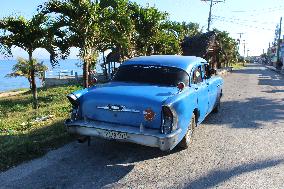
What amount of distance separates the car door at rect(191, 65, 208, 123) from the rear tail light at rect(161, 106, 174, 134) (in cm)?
155

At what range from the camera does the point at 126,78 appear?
23.7ft

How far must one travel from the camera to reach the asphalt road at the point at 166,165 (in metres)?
5.14

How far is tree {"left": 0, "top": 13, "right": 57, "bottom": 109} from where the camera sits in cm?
1395

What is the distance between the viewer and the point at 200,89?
24.5ft

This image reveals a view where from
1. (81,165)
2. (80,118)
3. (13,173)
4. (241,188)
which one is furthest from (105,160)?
(241,188)

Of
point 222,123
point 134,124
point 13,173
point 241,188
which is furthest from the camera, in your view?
point 222,123

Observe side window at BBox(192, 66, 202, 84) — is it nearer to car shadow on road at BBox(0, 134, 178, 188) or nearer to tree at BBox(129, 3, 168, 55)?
car shadow on road at BBox(0, 134, 178, 188)

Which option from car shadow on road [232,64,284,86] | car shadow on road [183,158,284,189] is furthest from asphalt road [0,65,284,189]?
car shadow on road [232,64,284,86]

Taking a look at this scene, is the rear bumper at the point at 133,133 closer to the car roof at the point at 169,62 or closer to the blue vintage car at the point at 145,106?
the blue vintage car at the point at 145,106

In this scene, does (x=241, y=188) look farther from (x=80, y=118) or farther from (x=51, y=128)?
(x=51, y=128)

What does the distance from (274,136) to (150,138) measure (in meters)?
3.91

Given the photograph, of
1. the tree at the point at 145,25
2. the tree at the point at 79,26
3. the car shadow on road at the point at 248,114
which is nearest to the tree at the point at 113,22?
the tree at the point at 79,26

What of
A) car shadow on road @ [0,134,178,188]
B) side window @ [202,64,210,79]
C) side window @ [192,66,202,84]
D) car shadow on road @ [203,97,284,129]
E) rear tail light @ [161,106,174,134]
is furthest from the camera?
car shadow on road @ [203,97,284,129]

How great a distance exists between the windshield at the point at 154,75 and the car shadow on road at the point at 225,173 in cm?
198
